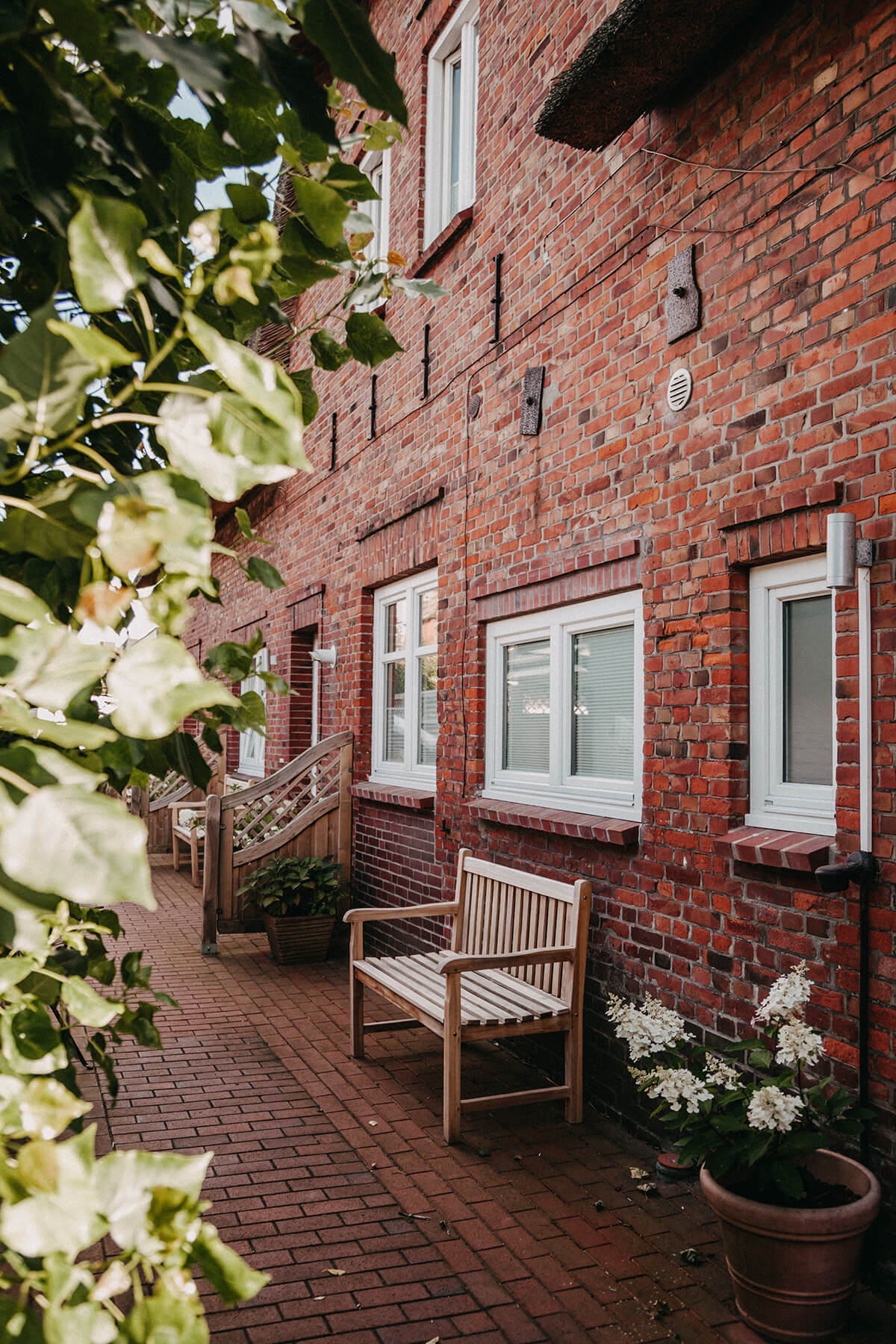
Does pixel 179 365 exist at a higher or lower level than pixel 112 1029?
higher

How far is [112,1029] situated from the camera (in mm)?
1070

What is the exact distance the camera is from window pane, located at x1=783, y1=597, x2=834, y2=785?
362 centimetres

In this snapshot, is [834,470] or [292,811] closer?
[834,470]

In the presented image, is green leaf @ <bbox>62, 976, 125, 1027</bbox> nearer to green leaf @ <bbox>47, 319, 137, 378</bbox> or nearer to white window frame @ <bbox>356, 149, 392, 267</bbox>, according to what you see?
green leaf @ <bbox>47, 319, 137, 378</bbox>

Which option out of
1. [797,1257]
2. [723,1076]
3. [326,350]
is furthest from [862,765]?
[326,350]

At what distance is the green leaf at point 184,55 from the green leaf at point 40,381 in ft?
0.93

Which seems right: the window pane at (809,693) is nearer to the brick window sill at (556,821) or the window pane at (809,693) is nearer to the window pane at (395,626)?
the brick window sill at (556,821)

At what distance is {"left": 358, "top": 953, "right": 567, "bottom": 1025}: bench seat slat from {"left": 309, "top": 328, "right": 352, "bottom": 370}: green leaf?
3434mm

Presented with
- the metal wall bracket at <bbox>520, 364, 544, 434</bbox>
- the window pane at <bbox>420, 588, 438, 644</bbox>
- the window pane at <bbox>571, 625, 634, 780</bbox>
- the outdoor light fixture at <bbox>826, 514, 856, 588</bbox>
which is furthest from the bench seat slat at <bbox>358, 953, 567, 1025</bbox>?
the metal wall bracket at <bbox>520, 364, 544, 434</bbox>

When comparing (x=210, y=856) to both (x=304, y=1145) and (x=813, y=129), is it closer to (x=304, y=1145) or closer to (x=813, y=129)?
(x=304, y=1145)

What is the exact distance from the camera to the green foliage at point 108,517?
57 centimetres

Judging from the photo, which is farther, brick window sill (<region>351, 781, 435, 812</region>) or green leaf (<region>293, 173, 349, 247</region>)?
brick window sill (<region>351, 781, 435, 812</region>)

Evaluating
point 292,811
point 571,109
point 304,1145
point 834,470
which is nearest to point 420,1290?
point 304,1145

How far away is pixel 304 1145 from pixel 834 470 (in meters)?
3.28
